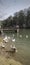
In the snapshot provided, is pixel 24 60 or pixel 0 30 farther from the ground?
pixel 24 60

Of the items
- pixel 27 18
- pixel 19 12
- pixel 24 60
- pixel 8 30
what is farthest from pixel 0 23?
pixel 24 60

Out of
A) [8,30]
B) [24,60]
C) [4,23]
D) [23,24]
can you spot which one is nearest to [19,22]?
[23,24]

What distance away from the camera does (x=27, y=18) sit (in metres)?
24.4

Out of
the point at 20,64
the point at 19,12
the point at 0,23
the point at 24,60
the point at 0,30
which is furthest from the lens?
the point at 19,12

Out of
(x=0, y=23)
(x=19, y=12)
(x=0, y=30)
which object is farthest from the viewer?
(x=19, y=12)

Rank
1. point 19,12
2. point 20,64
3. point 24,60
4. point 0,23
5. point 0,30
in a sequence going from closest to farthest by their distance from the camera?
point 20,64 < point 24,60 < point 0,30 < point 0,23 < point 19,12

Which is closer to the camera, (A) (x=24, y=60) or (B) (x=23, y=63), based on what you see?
(B) (x=23, y=63)

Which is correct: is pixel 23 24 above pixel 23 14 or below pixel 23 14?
below

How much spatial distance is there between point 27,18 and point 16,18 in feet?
6.73

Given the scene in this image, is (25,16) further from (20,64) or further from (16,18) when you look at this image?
(20,64)

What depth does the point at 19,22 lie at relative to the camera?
2417 centimetres

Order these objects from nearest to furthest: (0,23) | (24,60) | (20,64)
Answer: (20,64) → (24,60) → (0,23)

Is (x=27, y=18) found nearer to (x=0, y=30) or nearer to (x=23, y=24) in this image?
(x=23, y=24)

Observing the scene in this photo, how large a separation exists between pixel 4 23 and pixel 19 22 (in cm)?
459
